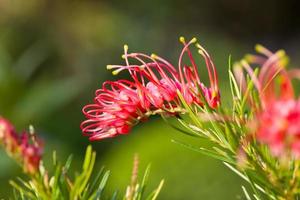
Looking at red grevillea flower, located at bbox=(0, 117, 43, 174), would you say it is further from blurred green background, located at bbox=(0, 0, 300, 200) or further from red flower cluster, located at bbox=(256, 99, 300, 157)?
blurred green background, located at bbox=(0, 0, 300, 200)

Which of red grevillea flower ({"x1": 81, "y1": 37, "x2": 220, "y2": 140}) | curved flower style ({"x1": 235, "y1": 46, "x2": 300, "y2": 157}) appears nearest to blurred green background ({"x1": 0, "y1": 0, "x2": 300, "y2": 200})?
red grevillea flower ({"x1": 81, "y1": 37, "x2": 220, "y2": 140})

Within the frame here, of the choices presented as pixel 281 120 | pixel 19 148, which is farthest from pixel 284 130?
pixel 19 148

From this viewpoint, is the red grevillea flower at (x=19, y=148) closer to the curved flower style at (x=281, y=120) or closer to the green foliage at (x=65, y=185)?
the green foliage at (x=65, y=185)

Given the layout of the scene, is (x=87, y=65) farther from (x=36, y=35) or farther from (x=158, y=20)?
(x=158, y=20)

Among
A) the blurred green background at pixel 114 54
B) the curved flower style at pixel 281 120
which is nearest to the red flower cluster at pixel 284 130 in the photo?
the curved flower style at pixel 281 120

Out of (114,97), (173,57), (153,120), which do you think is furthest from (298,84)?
(114,97)

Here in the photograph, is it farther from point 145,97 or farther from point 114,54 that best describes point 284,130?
point 114,54
